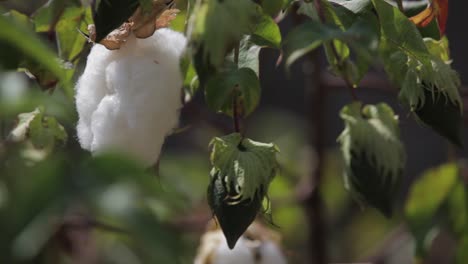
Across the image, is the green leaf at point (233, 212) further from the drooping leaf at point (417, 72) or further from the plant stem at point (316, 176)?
the plant stem at point (316, 176)

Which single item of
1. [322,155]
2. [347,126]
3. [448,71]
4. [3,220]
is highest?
[3,220]

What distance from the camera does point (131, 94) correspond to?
0.83 meters

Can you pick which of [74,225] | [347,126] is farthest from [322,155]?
[347,126]

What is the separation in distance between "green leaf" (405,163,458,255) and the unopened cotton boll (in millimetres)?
544

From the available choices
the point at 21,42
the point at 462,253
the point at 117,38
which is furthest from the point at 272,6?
the point at 462,253

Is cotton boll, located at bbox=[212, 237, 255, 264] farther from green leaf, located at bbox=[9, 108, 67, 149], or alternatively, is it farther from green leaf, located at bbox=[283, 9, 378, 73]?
green leaf, located at bbox=[283, 9, 378, 73]

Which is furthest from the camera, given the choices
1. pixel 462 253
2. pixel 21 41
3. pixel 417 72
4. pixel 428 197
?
pixel 428 197

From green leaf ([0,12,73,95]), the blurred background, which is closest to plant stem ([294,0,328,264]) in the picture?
the blurred background

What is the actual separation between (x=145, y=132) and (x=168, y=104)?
3cm

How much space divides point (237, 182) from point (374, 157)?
17 cm

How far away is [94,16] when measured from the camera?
0.78 metres

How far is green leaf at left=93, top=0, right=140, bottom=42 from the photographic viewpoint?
763 mm

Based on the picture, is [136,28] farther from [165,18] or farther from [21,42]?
[21,42]

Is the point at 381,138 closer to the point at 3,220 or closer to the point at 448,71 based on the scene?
the point at 448,71
